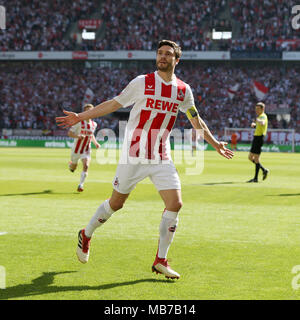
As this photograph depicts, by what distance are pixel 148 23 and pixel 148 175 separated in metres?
47.0

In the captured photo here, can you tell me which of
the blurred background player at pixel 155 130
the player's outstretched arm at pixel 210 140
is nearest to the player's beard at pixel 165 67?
the blurred background player at pixel 155 130

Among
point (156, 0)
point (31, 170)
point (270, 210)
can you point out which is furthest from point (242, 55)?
point (270, 210)

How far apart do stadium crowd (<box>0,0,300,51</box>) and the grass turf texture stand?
118 ft

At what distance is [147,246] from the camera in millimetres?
7195

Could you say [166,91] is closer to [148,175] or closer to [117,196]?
[148,175]

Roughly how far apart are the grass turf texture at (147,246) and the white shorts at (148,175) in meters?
0.96

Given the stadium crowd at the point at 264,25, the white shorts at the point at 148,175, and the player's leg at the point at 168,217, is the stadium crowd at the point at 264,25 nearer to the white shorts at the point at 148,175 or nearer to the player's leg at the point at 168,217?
the white shorts at the point at 148,175

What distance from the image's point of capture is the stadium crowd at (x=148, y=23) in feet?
156

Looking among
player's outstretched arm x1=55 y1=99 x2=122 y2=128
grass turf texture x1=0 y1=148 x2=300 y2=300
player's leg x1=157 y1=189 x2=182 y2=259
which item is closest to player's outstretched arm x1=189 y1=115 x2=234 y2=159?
player's leg x1=157 y1=189 x2=182 y2=259

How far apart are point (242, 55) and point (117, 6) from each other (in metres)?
14.1

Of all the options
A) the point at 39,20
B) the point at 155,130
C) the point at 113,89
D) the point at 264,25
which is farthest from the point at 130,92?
the point at 39,20

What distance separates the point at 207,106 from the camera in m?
46.6

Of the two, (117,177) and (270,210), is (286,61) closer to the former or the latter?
(270,210)

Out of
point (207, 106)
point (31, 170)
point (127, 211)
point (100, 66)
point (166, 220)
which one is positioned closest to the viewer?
point (166, 220)
